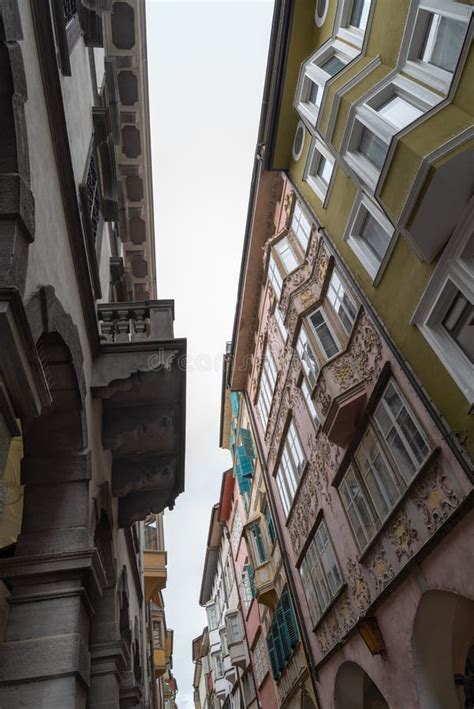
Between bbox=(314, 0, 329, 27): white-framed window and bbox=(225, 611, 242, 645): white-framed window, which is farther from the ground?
bbox=(314, 0, 329, 27): white-framed window

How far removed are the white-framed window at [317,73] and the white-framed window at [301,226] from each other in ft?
8.23

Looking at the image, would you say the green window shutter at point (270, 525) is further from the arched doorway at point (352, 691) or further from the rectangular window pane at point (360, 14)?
the rectangular window pane at point (360, 14)

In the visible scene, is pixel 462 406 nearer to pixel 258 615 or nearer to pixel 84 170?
pixel 84 170

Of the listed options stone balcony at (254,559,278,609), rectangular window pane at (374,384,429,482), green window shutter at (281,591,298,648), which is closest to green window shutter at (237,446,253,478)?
stone balcony at (254,559,278,609)

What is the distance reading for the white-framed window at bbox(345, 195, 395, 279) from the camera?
894 centimetres

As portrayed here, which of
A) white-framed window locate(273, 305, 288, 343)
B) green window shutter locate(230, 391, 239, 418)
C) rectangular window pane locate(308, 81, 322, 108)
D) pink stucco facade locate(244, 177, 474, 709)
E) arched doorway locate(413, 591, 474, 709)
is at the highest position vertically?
green window shutter locate(230, 391, 239, 418)

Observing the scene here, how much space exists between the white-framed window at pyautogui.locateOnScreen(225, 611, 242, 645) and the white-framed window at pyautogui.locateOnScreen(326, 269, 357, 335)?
20336 mm

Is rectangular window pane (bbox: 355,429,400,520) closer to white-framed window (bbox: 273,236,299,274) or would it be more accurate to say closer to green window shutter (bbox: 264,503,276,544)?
white-framed window (bbox: 273,236,299,274)

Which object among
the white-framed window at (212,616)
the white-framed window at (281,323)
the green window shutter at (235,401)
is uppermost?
the green window shutter at (235,401)

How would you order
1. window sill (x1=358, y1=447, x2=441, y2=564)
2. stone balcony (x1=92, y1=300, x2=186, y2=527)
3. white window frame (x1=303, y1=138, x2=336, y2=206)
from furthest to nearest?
1. white window frame (x1=303, y1=138, x2=336, y2=206)
2. stone balcony (x1=92, y1=300, x2=186, y2=527)
3. window sill (x1=358, y1=447, x2=441, y2=564)

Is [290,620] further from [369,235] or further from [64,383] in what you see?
[64,383]

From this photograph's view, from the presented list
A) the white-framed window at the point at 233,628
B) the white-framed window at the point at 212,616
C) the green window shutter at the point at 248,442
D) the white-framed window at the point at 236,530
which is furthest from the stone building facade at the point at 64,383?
the white-framed window at the point at 212,616

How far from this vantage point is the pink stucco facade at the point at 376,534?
6.90 m

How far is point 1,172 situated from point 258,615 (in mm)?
21201
